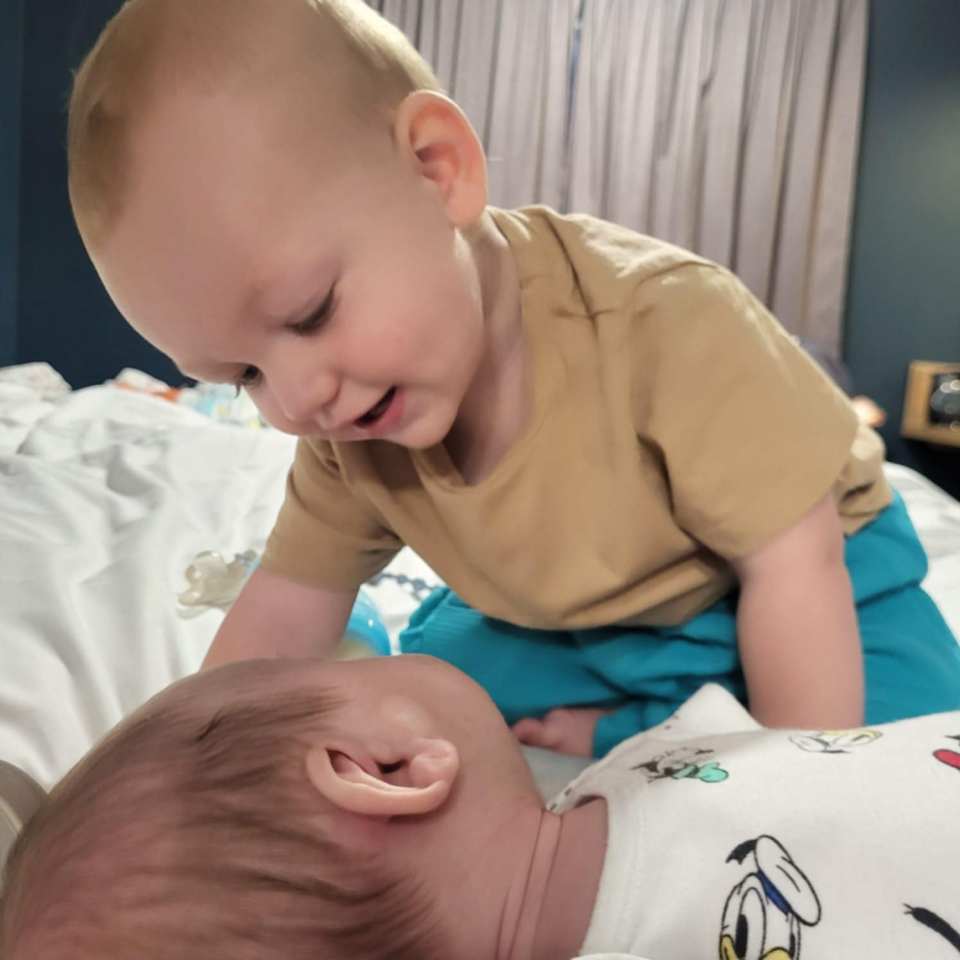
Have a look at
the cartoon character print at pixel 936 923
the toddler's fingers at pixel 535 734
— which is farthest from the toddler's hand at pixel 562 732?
the cartoon character print at pixel 936 923

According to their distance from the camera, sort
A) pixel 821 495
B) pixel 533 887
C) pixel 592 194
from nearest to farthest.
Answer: pixel 533 887 < pixel 821 495 < pixel 592 194

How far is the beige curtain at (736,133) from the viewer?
3152 mm

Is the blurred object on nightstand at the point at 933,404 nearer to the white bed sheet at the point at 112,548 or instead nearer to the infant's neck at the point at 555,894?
the white bed sheet at the point at 112,548

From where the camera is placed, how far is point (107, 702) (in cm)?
79

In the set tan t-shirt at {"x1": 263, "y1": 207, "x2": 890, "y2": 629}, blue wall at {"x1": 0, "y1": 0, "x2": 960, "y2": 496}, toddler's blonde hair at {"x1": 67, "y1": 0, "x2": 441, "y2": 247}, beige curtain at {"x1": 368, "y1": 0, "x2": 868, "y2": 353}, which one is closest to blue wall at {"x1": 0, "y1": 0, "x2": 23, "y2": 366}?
blue wall at {"x1": 0, "y1": 0, "x2": 960, "y2": 496}

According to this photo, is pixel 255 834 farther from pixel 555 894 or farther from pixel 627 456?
pixel 627 456

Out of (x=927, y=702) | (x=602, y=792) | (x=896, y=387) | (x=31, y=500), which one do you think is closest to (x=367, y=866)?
(x=602, y=792)

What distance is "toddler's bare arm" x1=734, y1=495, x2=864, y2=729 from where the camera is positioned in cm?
68

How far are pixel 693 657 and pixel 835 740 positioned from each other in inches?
11.1

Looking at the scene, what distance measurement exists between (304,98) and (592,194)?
295 centimetres

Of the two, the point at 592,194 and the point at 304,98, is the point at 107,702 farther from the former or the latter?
the point at 592,194

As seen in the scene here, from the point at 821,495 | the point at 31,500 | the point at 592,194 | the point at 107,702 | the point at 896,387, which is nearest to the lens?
the point at 821,495

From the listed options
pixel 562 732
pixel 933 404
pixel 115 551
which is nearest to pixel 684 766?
pixel 562 732

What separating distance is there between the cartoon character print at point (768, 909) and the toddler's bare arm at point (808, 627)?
250 mm
